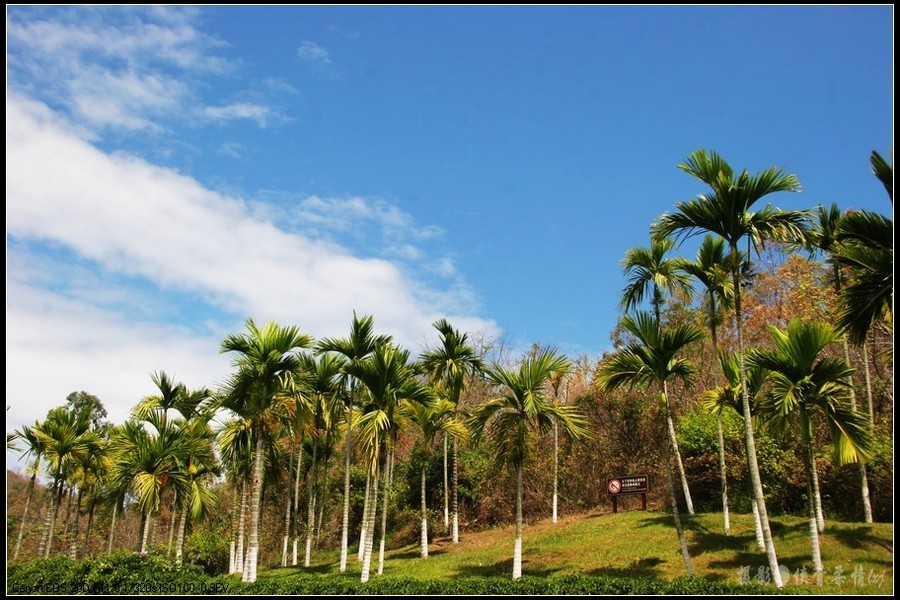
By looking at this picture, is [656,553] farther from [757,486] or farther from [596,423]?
[596,423]

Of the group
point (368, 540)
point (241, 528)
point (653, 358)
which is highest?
point (653, 358)

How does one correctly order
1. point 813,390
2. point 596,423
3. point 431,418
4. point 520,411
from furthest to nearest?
1. point 596,423
2. point 431,418
3. point 520,411
4. point 813,390

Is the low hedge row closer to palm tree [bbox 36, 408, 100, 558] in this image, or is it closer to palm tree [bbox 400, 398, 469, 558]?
palm tree [bbox 400, 398, 469, 558]

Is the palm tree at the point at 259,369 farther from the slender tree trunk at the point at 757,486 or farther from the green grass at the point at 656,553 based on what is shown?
the slender tree trunk at the point at 757,486

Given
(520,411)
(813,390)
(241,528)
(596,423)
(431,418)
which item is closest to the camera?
(813,390)

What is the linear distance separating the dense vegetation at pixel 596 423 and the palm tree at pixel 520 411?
6cm

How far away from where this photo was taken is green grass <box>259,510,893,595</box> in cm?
1395

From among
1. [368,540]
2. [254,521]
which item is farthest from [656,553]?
[254,521]

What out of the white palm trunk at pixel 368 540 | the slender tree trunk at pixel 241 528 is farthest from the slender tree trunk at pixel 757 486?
the slender tree trunk at pixel 241 528

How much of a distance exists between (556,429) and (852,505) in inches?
497

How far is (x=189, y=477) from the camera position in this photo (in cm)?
2141

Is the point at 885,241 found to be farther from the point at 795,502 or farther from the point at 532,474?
the point at 532,474

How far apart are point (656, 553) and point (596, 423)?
1514cm

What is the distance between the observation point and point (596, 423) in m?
32.8
